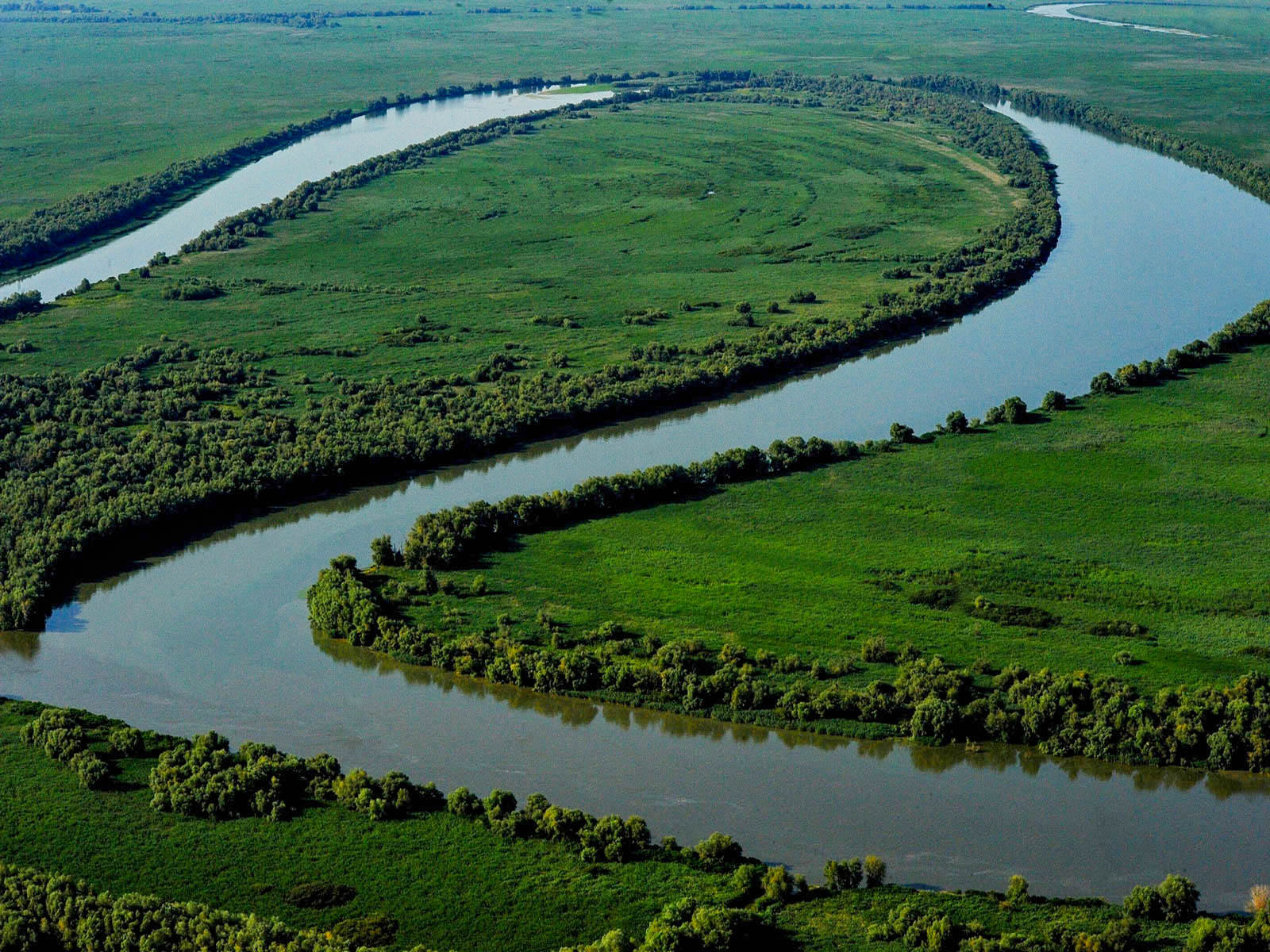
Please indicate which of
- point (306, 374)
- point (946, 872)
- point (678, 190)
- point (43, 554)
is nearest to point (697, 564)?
point (946, 872)

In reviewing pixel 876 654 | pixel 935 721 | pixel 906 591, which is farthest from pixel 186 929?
pixel 906 591

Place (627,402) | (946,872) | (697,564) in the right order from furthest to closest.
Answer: (627,402) < (697,564) < (946,872)

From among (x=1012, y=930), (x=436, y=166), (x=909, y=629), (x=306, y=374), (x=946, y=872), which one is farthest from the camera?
(x=436, y=166)

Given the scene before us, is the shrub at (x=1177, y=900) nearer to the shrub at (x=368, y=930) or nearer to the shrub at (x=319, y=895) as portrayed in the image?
the shrub at (x=368, y=930)

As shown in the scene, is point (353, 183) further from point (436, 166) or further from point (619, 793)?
point (619, 793)

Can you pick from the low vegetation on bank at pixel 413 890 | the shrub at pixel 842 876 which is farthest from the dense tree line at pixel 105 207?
the shrub at pixel 842 876

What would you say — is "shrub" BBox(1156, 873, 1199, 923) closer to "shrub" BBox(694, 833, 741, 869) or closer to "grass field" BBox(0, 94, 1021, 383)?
"shrub" BBox(694, 833, 741, 869)

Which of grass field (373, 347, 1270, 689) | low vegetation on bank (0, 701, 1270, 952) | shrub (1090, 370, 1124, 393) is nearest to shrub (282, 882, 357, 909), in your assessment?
low vegetation on bank (0, 701, 1270, 952)

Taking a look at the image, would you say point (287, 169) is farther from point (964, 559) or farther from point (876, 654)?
point (876, 654)
